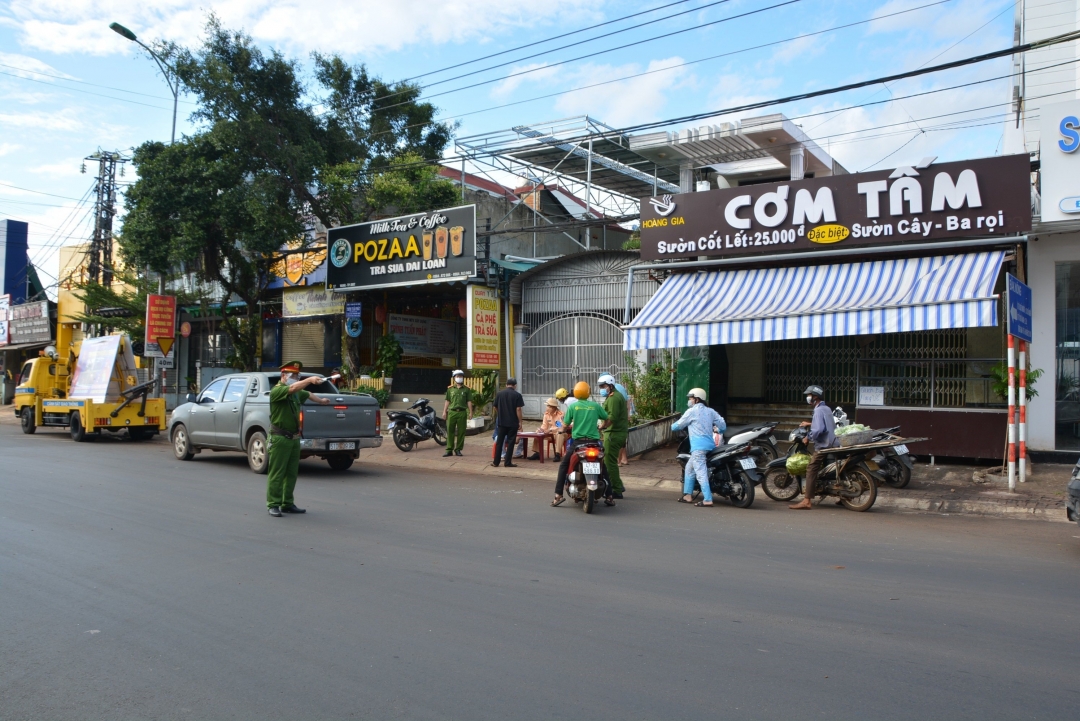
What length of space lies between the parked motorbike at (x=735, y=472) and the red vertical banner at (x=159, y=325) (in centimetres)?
1706

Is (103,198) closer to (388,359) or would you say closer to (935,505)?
(388,359)

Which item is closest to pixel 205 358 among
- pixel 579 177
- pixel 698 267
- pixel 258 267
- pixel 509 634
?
pixel 258 267

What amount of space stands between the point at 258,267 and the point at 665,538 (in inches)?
731

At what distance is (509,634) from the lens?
5.01 m

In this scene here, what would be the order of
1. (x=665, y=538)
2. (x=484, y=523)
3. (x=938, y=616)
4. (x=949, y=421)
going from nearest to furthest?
(x=938, y=616) → (x=665, y=538) → (x=484, y=523) → (x=949, y=421)

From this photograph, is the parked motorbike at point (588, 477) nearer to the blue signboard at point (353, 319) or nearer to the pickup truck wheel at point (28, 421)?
Result: the blue signboard at point (353, 319)

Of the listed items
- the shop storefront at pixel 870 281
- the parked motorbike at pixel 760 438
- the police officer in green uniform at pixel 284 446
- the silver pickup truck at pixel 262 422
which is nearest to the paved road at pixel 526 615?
the police officer in green uniform at pixel 284 446

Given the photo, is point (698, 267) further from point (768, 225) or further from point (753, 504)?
point (753, 504)

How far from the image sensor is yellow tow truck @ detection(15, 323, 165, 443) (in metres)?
19.1

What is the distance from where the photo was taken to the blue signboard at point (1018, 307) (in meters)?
11.0

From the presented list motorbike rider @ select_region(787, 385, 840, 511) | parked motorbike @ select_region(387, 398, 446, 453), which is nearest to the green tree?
parked motorbike @ select_region(387, 398, 446, 453)

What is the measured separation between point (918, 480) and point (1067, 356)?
3825 millimetres

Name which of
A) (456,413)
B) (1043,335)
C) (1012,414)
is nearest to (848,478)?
A: (1012,414)

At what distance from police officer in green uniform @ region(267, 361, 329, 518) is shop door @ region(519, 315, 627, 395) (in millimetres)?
9768
